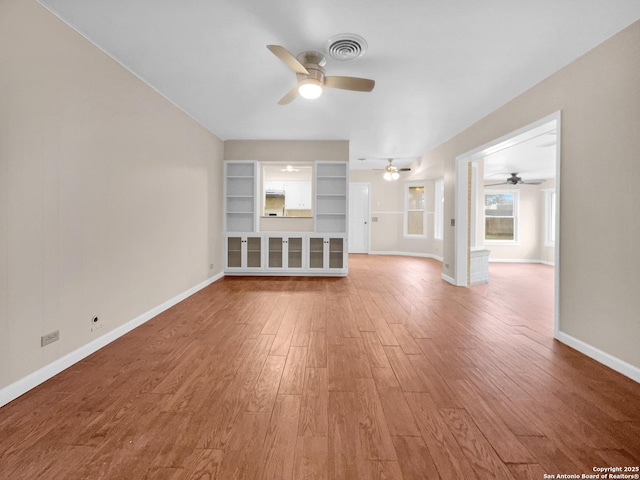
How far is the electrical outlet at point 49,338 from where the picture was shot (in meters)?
1.97

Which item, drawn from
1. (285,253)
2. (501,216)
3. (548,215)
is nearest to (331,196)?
(285,253)

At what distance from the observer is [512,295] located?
4.47 m

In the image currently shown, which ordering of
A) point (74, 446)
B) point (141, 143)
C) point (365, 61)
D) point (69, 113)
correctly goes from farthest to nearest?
point (141, 143) → point (365, 61) → point (69, 113) → point (74, 446)

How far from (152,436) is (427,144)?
19.8ft

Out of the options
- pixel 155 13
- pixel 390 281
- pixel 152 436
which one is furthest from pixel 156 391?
pixel 390 281

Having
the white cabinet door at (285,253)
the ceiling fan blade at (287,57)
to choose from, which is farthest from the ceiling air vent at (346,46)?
the white cabinet door at (285,253)

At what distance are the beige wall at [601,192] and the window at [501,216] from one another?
21.0 ft

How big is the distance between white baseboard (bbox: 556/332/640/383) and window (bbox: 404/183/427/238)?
21.6ft

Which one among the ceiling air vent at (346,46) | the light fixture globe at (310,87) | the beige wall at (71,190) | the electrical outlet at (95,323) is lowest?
the electrical outlet at (95,323)

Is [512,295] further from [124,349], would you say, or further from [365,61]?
[124,349]

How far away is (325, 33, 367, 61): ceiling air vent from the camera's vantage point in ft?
7.64

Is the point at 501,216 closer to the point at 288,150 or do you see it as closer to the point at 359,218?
the point at 359,218


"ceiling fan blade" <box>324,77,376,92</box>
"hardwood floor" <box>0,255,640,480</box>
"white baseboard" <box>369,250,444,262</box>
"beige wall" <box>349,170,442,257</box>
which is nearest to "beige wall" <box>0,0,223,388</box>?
"hardwood floor" <box>0,255,640,480</box>

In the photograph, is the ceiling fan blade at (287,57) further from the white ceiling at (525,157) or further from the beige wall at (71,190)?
the white ceiling at (525,157)
